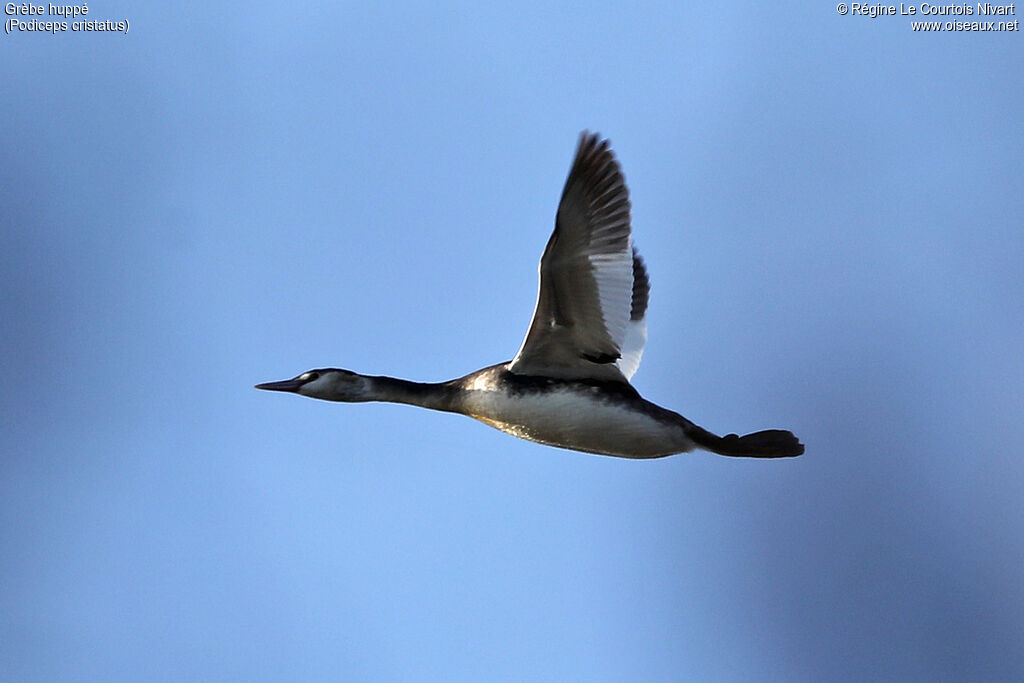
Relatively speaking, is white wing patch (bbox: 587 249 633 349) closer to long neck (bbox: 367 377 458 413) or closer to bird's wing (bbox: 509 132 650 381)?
bird's wing (bbox: 509 132 650 381)

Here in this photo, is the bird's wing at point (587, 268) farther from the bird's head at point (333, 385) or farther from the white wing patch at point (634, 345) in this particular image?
the bird's head at point (333, 385)

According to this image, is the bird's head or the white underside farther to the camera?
the bird's head

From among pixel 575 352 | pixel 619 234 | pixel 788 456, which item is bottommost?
pixel 788 456

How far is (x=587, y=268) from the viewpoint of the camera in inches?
389

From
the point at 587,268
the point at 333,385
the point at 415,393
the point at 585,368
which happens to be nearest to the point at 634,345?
the point at 585,368

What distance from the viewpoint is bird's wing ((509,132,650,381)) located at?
9836 millimetres

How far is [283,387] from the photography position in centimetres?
1073

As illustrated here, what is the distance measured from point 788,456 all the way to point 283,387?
349cm

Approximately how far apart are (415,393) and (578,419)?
120 centimetres

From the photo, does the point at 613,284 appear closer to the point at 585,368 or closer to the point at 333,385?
the point at 585,368

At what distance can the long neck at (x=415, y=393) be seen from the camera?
10.4m

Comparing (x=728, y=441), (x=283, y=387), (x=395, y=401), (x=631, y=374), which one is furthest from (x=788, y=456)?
(x=283, y=387)

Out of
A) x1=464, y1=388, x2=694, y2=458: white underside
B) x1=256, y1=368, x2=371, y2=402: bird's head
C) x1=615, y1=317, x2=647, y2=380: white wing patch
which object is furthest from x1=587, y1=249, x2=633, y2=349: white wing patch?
x1=256, y1=368, x2=371, y2=402: bird's head

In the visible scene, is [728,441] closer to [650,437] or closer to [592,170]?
[650,437]
